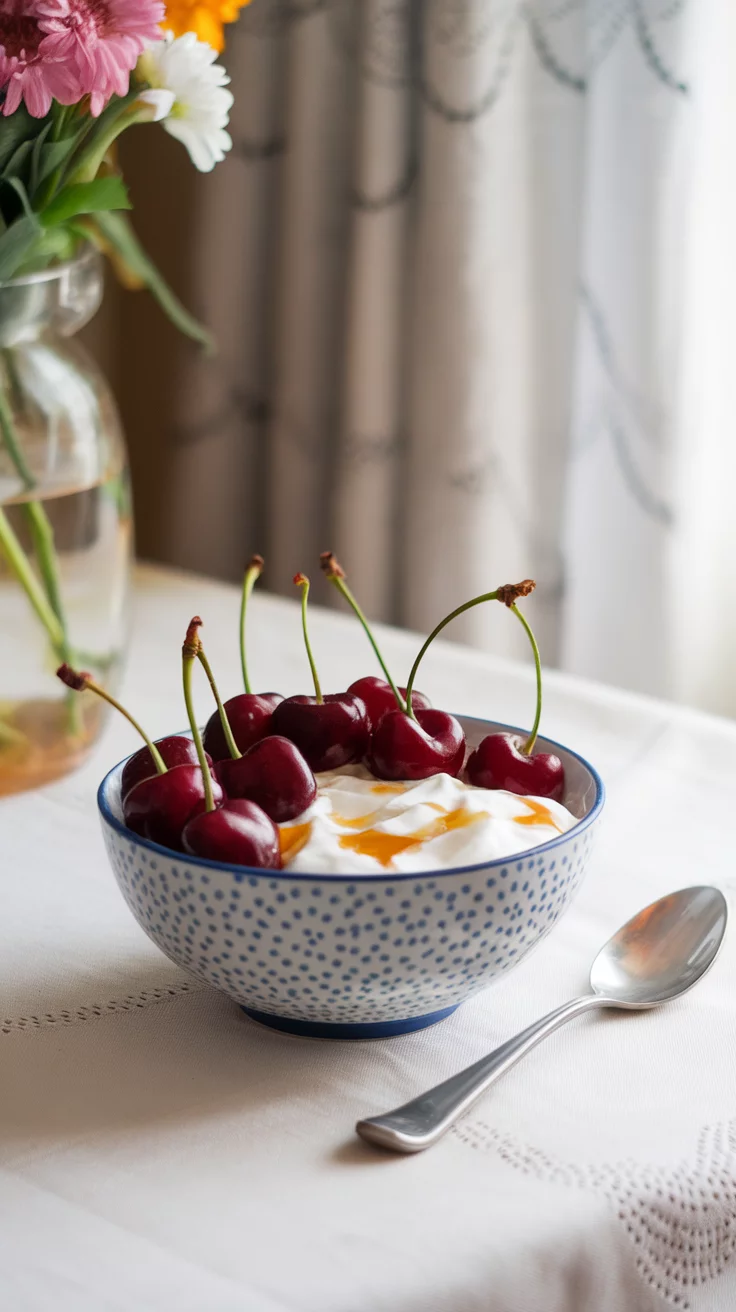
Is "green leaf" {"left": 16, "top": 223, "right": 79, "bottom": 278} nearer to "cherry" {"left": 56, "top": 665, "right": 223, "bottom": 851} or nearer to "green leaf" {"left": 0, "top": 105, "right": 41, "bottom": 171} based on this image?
"green leaf" {"left": 0, "top": 105, "right": 41, "bottom": 171}

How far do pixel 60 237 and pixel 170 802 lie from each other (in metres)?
0.39

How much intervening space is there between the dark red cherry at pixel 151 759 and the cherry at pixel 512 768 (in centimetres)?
12

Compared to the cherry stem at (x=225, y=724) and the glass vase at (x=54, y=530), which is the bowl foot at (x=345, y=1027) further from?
the glass vase at (x=54, y=530)

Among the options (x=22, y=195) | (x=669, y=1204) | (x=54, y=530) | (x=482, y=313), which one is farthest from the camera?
(x=482, y=313)

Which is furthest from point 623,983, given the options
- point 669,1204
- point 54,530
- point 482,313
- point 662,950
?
point 482,313

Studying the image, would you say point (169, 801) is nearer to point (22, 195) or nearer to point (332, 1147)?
point (332, 1147)

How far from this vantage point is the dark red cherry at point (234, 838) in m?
0.50

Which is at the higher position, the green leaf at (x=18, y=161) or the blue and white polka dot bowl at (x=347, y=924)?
the green leaf at (x=18, y=161)

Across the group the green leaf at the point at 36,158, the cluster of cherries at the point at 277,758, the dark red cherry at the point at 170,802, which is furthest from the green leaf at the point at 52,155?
the dark red cherry at the point at 170,802

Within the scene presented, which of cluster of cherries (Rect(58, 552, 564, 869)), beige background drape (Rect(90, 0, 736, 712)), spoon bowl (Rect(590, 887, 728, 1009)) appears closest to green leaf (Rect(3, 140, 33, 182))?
cluster of cherries (Rect(58, 552, 564, 869))

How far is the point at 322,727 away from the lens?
58 centimetres

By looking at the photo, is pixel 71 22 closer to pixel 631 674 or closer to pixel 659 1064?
pixel 659 1064

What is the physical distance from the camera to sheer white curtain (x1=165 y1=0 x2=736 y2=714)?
1.27m

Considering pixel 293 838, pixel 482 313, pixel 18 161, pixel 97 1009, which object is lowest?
pixel 97 1009
